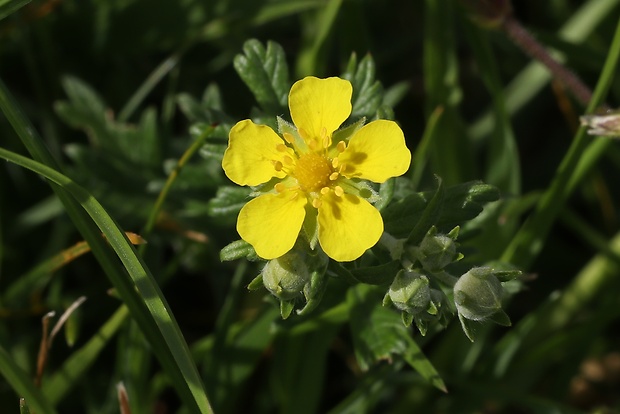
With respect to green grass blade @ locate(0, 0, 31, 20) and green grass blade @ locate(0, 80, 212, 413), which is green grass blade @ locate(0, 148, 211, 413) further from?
green grass blade @ locate(0, 0, 31, 20)

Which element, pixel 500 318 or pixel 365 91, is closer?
pixel 500 318

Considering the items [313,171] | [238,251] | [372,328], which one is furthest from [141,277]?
[372,328]

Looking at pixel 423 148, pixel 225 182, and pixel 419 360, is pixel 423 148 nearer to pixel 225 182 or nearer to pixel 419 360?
pixel 225 182

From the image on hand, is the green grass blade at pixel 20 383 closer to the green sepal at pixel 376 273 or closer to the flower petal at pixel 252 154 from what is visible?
the flower petal at pixel 252 154

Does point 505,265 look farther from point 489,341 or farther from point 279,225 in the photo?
point 489,341

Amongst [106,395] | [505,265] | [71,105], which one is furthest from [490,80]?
[106,395]

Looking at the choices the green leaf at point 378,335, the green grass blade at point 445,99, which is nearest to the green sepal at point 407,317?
the green leaf at point 378,335
